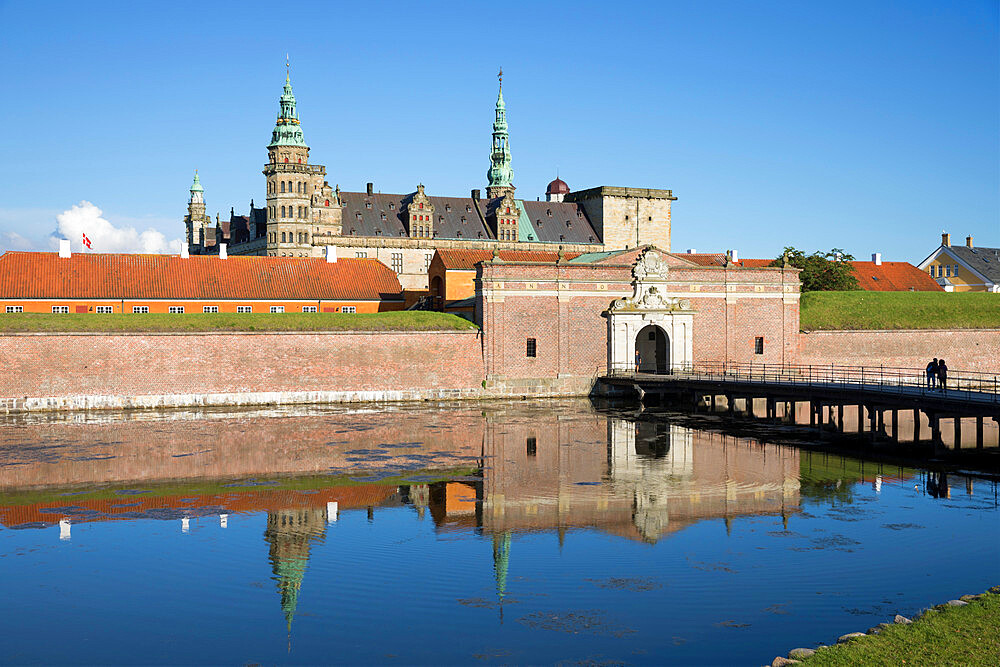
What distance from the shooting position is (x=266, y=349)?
44.5 m

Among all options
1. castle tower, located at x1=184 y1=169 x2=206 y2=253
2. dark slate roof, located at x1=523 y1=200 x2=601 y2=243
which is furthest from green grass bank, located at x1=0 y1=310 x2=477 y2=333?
castle tower, located at x1=184 y1=169 x2=206 y2=253

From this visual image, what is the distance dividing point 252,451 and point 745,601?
1901 centimetres

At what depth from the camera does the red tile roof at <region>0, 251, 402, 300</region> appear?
5038 cm

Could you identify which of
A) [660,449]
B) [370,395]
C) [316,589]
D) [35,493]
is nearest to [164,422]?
[370,395]

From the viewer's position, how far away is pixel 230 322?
45.0 m

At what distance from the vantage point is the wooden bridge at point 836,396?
98.4ft

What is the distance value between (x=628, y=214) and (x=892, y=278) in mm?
24500

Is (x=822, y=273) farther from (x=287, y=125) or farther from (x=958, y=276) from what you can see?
(x=287, y=125)

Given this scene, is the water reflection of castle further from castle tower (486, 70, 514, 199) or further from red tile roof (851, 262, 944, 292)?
castle tower (486, 70, 514, 199)

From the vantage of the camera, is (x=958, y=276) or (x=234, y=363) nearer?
(x=234, y=363)

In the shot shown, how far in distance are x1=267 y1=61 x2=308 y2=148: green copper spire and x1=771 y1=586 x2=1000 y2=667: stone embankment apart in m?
71.2

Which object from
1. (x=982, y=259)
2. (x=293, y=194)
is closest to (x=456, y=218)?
(x=293, y=194)

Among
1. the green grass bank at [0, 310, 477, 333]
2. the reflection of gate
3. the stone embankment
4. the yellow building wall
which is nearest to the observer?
the stone embankment

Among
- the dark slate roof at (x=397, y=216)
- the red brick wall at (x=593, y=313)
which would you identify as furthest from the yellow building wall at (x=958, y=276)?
the dark slate roof at (x=397, y=216)
